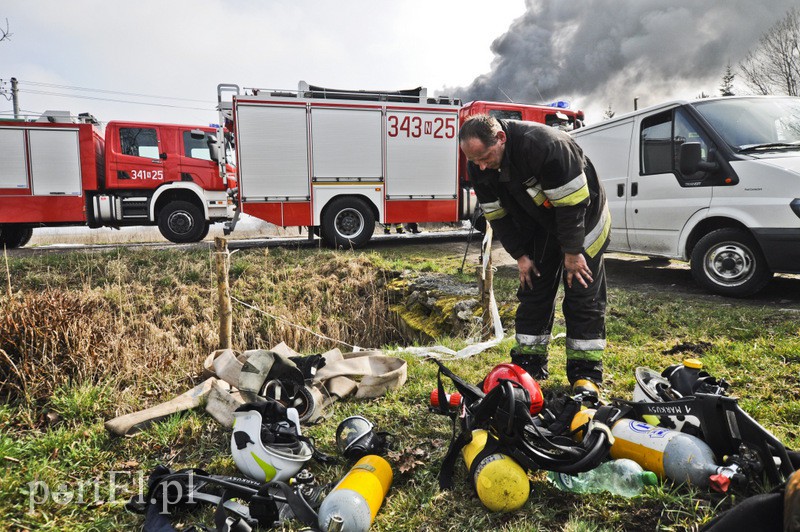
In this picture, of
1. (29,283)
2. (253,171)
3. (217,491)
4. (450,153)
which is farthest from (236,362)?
(450,153)

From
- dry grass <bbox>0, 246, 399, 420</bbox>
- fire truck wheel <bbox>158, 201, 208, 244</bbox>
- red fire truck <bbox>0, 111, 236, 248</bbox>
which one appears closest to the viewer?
dry grass <bbox>0, 246, 399, 420</bbox>

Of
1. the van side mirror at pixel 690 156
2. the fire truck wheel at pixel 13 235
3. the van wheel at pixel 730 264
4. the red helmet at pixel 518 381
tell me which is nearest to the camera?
the red helmet at pixel 518 381

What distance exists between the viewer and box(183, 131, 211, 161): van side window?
9.82 metres

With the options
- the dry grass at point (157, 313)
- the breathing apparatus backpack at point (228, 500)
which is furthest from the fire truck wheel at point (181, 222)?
the breathing apparatus backpack at point (228, 500)

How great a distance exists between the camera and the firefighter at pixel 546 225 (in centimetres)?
270

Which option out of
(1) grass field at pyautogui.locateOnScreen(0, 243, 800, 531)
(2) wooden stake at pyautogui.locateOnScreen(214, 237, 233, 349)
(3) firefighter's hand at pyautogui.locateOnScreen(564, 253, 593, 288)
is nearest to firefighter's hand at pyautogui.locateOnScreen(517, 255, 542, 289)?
(3) firefighter's hand at pyautogui.locateOnScreen(564, 253, 593, 288)

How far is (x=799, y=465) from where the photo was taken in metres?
1.64

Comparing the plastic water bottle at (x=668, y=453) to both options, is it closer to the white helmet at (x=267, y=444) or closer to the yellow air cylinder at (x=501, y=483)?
the yellow air cylinder at (x=501, y=483)

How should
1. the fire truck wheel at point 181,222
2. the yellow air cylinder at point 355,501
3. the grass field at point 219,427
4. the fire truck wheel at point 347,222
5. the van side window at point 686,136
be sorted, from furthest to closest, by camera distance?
1. the fire truck wheel at point 181,222
2. the fire truck wheel at point 347,222
3. the van side window at point 686,136
4. the grass field at point 219,427
5. the yellow air cylinder at point 355,501

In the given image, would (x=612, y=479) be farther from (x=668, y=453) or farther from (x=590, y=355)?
(x=590, y=355)

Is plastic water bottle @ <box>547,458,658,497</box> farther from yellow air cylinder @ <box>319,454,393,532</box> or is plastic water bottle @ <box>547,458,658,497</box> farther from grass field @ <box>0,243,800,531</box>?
yellow air cylinder @ <box>319,454,393,532</box>

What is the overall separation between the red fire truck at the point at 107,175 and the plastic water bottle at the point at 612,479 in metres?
9.39

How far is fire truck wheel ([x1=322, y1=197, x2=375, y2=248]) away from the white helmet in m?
7.03

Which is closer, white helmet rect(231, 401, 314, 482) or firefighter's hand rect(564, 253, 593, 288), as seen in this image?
white helmet rect(231, 401, 314, 482)
